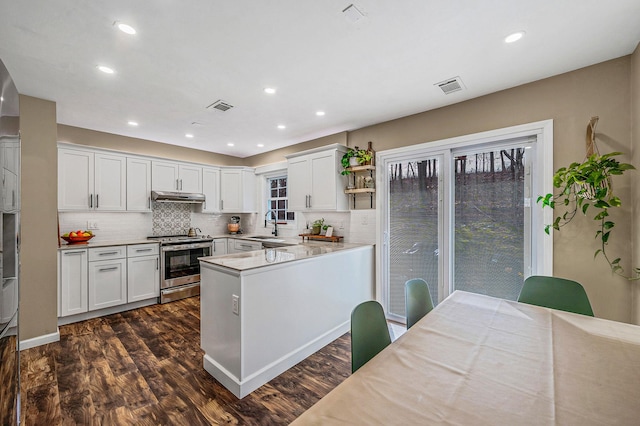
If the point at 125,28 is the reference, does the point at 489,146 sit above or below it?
below

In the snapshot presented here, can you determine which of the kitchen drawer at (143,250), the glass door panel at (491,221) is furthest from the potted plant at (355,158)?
the kitchen drawer at (143,250)

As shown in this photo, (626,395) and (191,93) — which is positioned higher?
(191,93)

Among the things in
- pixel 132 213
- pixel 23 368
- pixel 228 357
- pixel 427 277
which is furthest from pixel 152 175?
pixel 427 277

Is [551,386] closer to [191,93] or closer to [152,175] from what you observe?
[191,93]

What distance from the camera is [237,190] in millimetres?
5426

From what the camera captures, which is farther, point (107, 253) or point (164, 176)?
point (164, 176)

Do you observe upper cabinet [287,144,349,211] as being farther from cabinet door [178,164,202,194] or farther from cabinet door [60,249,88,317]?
cabinet door [60,249,88,317]

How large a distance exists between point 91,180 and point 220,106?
2.31 meters

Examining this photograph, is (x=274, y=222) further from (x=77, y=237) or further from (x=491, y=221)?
(x=491, y=221)

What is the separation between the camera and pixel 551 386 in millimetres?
992

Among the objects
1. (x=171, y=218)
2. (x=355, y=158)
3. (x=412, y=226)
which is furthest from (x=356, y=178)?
(x=171, y=218)

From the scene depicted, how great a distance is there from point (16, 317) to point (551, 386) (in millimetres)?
2235

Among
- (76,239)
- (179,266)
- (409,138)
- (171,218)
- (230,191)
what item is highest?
(409,138)

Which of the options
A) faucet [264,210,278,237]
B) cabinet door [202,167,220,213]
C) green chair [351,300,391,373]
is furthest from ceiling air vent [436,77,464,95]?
cabinet door [202,167,220,213]
